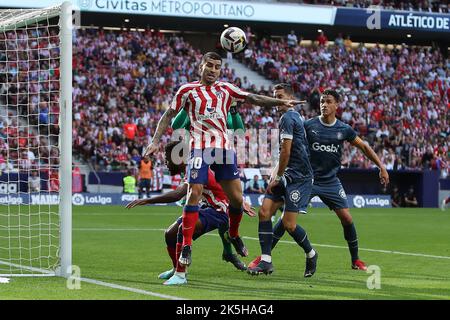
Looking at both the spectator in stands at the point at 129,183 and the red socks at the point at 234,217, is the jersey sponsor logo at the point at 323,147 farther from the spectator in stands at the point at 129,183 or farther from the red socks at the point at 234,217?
the spectator in stands at the point at 129,183

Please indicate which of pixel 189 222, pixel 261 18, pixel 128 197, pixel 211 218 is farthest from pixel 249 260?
pixel 261 18

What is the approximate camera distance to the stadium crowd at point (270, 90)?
3253 cm

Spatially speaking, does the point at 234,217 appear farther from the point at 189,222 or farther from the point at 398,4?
the point at 398,4

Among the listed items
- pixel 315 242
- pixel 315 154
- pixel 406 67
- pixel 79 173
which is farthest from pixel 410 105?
pixel 315 154

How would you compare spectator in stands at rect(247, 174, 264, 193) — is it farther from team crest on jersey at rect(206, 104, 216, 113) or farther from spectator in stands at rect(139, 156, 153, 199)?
team crest on jersey at rect(206, 104, 216, 113)

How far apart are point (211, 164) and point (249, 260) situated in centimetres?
308

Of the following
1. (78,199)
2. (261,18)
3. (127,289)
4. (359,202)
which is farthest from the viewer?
(261,18)

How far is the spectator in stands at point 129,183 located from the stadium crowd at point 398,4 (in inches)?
663

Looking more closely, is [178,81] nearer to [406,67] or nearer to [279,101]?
[406,67]

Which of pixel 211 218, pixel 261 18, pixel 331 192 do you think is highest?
pixel 261 18

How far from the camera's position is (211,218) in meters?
10.4

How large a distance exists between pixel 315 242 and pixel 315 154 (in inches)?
Result: 197

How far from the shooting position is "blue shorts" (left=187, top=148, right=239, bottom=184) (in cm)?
958

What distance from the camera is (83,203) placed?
30000 mm
